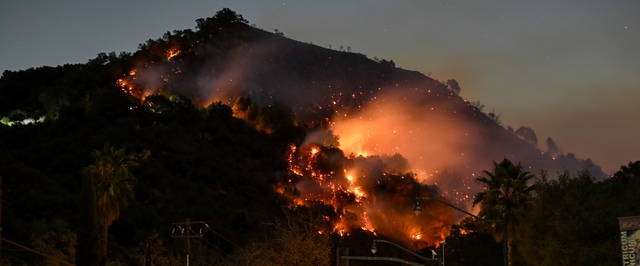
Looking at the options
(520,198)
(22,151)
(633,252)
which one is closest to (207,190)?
(22,151)

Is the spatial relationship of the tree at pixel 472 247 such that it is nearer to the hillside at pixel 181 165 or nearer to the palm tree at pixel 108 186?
the hillside at pixel 181 165

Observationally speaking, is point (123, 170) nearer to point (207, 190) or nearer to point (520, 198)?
point (520, 198)

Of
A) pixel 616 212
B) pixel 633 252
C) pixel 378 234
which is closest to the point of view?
pixel 633 252

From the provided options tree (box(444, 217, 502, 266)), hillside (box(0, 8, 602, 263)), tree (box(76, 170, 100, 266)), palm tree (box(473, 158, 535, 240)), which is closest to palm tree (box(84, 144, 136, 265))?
tree (box(76, 170, 100, 266))

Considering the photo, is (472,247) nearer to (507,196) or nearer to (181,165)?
(507,196)

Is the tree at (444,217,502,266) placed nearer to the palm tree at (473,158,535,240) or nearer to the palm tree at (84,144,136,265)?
the palm tree at (473,158,535,240)

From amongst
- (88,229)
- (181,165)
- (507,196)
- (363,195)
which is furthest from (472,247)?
(88,229)

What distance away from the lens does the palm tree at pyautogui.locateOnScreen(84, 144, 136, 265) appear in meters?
68.8

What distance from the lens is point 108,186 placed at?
69.9 meters

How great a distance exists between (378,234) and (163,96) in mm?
44795

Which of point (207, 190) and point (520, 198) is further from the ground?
point (207, 190)

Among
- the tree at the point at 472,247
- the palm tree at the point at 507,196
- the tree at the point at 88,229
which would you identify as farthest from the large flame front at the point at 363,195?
the palm tree at the point at 507,196

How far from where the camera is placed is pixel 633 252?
3531 cm

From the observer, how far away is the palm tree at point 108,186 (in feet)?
226
